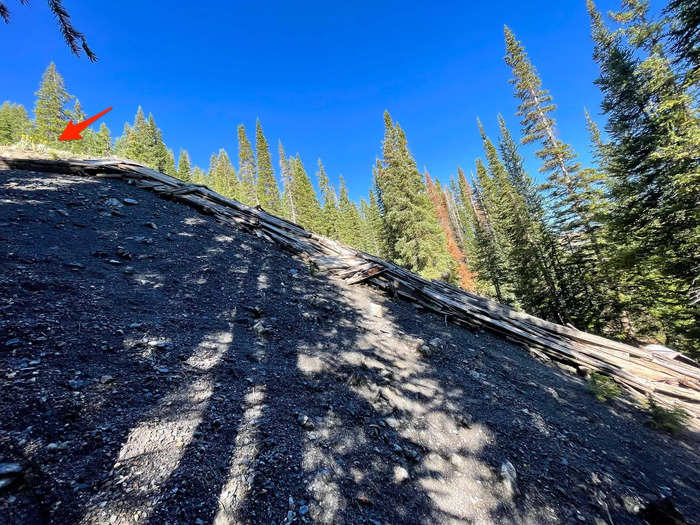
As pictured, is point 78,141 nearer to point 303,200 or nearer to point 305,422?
point 303,200

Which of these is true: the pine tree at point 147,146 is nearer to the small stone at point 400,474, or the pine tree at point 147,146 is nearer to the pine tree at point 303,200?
the pine tree at point 303,200

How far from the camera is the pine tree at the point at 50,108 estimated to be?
30.3 m

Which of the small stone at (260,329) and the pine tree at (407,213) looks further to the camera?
the pine tree at (407,213)

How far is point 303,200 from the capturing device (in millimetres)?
39938

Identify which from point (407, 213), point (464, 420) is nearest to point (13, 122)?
point (407, 213)

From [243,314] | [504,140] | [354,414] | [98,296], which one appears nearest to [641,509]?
[354,414]

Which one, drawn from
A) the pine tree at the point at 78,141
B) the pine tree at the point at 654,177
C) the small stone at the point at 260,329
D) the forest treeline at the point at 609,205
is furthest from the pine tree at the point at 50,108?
the pine tree at the point at 654,177

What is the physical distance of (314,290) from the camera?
6102 mm

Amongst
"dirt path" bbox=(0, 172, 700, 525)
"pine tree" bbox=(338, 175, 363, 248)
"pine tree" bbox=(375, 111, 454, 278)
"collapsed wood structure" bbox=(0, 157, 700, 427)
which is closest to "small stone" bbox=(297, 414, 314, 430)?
"dirt path" bbox=(0, 172, 700, 525)

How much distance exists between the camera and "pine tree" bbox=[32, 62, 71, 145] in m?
30.3

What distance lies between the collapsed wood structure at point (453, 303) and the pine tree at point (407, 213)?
15.9m

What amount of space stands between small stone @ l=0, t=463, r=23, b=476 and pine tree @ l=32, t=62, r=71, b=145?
43666mm

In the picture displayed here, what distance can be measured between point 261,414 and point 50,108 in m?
47.3

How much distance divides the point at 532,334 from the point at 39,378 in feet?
26.7
